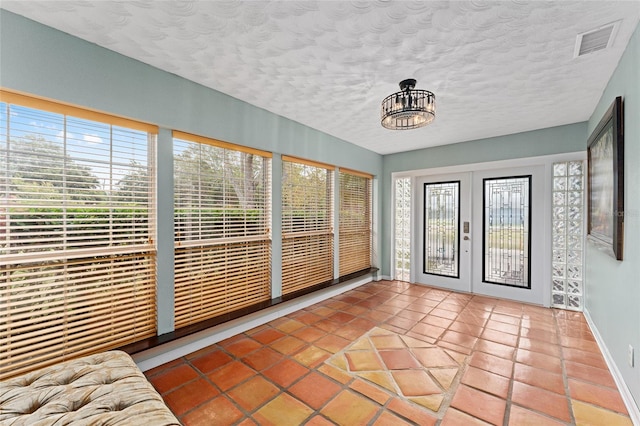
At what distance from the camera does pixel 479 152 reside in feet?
14.1

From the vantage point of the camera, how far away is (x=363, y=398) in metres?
1.97

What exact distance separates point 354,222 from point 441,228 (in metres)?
1.51

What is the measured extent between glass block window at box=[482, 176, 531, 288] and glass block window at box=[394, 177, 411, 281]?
1.24 metres

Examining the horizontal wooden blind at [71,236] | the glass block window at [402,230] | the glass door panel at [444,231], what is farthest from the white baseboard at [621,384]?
the horizontal wooden blind at [71,236]

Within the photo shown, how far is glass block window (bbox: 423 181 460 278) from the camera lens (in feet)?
15.2

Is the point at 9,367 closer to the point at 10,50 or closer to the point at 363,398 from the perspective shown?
the point at 10,50

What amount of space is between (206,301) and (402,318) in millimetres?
2302

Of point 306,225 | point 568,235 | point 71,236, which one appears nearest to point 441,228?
point 568,235

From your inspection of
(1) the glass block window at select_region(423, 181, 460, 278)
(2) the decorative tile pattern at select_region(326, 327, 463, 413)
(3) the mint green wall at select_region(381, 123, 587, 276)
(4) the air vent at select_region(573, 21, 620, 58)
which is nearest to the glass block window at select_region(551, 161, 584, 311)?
(3) the mint green wall at select_region(381, 123, 587, 276)

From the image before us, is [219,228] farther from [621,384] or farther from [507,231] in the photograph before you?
[507,231]

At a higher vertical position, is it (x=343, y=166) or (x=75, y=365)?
(x=343, y=166)

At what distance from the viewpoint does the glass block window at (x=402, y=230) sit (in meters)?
5.14

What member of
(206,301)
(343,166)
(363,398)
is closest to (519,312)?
(363,398)

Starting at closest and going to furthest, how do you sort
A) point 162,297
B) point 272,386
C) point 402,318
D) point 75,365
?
point 75,365 < point 272,386 < point 162,297 < point 402,318
